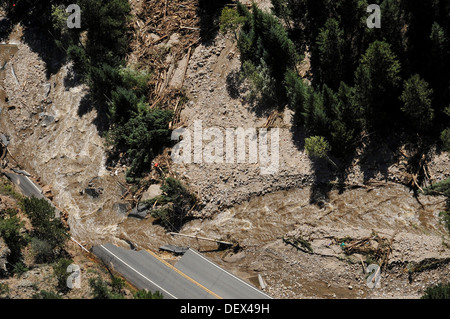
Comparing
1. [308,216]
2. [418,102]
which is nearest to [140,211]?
[308,216]

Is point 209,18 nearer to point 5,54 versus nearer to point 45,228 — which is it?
point 5,54

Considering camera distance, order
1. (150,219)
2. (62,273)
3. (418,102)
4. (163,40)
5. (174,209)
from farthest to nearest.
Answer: (163,40) < (150,219) < (174,209) < (62,273) < (418,102)

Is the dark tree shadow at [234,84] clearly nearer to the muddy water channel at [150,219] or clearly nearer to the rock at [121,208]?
the muddy water channel at [150,219]

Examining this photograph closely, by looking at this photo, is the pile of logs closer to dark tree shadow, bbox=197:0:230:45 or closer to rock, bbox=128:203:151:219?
dark tree shadow, bbox=197:0:230:45

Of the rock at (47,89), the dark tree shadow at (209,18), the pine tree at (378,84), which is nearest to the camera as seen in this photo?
the pine tree at (378,84)

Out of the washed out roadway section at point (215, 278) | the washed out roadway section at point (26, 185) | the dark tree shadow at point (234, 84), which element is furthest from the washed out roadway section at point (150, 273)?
the dark tree shadow at point (234, 84)

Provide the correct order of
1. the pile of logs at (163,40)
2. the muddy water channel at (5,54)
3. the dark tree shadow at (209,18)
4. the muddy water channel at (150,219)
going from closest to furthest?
the muddy water channel at (150,219) → the pile of logs at (163,40) → the dark tree shadow at (209,18) → the muddy water channel at (5,54)

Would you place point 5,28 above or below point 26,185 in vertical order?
above

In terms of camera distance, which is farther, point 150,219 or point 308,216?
point 150,219

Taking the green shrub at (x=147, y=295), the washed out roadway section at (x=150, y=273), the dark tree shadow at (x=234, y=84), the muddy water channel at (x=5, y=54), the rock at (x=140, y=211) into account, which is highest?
the muddy water channel at (x=5, y=54)

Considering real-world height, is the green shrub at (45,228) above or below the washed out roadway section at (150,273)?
above

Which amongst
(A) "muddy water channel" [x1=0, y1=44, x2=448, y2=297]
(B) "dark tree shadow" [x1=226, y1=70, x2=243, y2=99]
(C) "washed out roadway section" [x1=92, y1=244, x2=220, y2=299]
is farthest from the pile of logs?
(C) "washed out roadway section" [x1=92, y1=244, x2=220, y2=299]

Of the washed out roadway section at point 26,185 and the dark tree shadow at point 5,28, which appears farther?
the dark tree shadow at point 5,28
